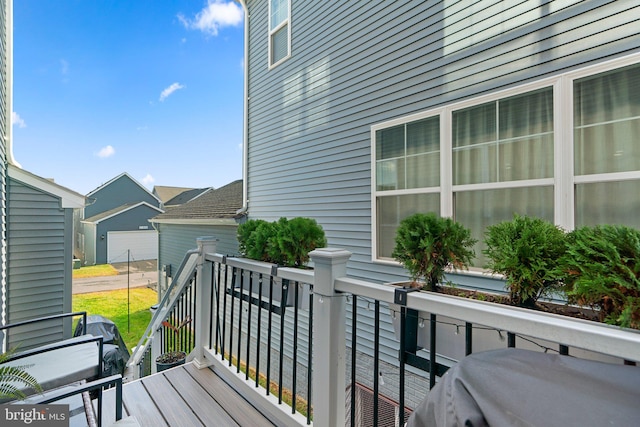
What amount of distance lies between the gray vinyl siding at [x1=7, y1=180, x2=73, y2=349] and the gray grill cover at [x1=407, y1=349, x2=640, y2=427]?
585cm

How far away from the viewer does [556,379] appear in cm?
72

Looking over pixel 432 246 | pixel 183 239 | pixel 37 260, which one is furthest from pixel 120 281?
pixel 432 246

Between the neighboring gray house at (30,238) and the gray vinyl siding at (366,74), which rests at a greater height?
the gray vinyl siding at (366,74)

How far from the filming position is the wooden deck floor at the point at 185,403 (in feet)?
6.48

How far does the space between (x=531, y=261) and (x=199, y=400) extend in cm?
217

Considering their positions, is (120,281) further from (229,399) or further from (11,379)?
(229,399)

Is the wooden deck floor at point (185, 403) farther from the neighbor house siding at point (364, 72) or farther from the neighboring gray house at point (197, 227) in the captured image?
the neighboring gray house at point (197, 227)

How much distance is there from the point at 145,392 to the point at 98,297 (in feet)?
41.0

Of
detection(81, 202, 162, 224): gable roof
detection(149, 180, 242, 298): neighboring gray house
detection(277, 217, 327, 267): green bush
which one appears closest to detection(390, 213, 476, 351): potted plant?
detection(277, 217, 327, 267): green bush

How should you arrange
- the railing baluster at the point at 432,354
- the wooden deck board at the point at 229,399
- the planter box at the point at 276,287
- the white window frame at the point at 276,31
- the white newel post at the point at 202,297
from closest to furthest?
the railing baluster at the point at 432,354
the wooden deck board at the point at 229,399
the planter box at the point at 276,287
the white newel post at the point at 202,297
the white window frame at the point at 276,31

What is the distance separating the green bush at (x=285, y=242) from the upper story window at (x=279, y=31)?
14.0ft

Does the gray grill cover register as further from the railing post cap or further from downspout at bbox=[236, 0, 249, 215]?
downspout at bbox=[236, 0, 249, 215]

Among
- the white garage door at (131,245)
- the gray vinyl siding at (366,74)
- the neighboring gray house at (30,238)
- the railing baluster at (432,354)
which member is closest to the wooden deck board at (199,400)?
the railing baluster at (432,354)

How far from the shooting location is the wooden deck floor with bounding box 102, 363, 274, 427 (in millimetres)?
1975
